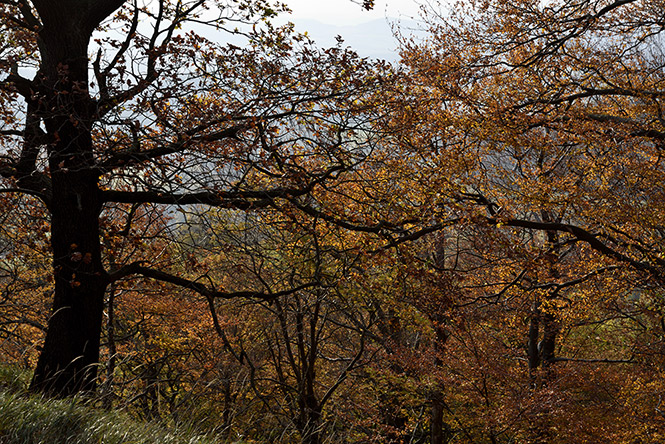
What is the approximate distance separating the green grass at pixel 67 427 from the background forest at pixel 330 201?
0.31m

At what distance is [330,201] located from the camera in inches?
383

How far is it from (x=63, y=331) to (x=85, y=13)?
4.24 metres

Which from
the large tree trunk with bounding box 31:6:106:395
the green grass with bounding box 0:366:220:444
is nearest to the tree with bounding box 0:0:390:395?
the large tree trunk with bounding box 31:6:106:395

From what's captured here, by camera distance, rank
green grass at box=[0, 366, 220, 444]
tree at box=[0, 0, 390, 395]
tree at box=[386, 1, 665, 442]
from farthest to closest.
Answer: tree at box=[386, 1, 665, 442], tree at box=[0, 0, 390, 395], green grass at box=[0, 366, 220, 444]

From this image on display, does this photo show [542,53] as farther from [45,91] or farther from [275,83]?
[45,91]

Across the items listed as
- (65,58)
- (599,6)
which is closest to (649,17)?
(599,6)

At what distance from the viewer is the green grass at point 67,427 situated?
3.30 m

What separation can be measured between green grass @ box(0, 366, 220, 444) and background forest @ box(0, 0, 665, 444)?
0.31 metres

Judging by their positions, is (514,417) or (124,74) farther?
(514,417)

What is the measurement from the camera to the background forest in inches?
255

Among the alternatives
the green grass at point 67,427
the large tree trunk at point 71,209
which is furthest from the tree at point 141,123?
the green grass at point 67,427

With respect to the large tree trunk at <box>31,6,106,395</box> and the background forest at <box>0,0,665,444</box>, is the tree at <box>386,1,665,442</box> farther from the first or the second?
the large tree trunk at <box>31,6,106,395</box>

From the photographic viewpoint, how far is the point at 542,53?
403 inches

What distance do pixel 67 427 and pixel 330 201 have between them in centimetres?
663
